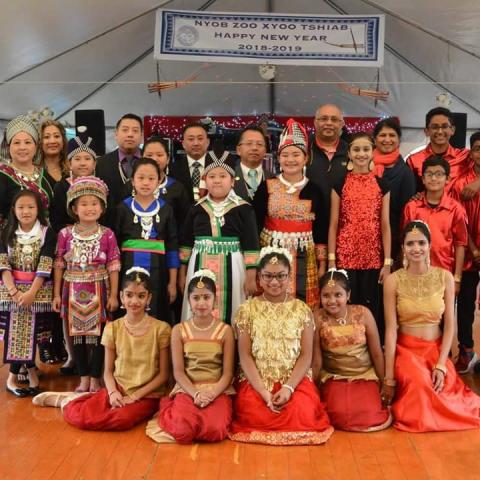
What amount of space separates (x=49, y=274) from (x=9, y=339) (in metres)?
0.44

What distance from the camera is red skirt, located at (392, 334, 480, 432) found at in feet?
10.1

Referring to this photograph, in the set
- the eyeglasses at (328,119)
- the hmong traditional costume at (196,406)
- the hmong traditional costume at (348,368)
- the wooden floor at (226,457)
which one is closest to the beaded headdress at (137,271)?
the hmong traditional costume at (196,406)

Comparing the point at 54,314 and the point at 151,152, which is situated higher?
the point at 151,152

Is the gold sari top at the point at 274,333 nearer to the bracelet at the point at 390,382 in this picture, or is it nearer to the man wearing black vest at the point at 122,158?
the bracelet at the point at 390,382

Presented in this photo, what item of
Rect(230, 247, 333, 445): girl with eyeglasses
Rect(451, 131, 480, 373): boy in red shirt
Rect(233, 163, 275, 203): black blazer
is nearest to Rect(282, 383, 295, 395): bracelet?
Rect(230, 247, 333, 445): girl with eyeglasses

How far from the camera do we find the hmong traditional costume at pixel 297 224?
3592mm

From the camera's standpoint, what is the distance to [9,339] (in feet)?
11.7

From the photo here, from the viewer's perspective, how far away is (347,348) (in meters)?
3.29

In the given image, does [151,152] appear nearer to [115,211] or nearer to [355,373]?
[115,211]

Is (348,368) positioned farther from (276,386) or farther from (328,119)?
(328,119)

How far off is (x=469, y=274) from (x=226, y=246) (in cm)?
156

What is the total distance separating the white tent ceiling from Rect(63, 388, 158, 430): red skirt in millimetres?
3976

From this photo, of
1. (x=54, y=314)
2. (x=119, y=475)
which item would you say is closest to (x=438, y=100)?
(x=54, y=314)

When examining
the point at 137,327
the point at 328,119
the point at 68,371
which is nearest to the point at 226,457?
the point at 137,327
